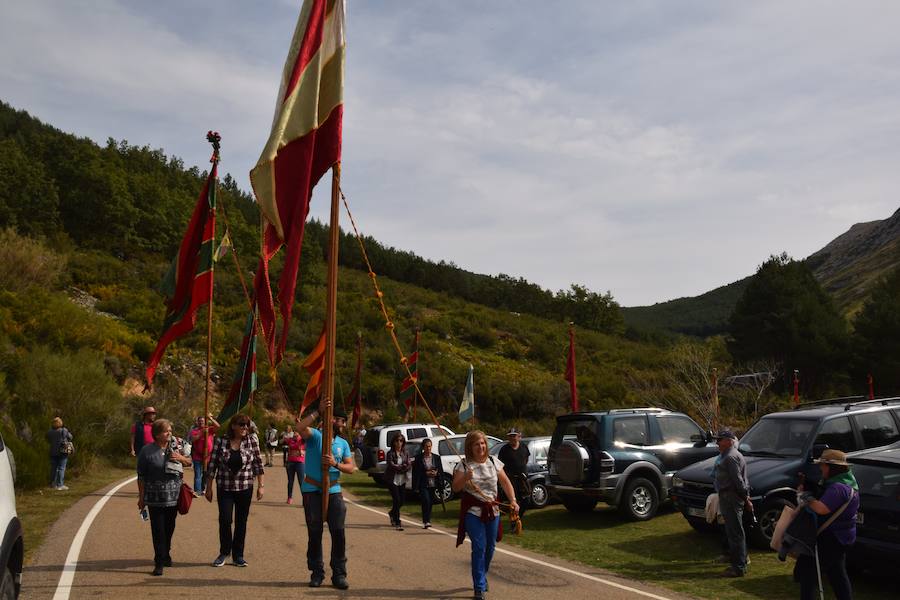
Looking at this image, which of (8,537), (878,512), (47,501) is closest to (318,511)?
(8,537)

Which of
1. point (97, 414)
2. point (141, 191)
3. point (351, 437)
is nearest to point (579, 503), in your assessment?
point (97, 414)

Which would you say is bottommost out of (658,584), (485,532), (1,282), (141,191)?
(658,584)

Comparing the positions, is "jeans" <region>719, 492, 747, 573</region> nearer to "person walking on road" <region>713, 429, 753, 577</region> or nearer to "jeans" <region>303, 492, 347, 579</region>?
"person walking on road" <region>713, 429, 753, 577</region>

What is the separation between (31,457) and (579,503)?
11.8 m

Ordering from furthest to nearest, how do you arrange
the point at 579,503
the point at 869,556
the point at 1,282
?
the point at 1,282
the point at 579,503
the point at 869,556

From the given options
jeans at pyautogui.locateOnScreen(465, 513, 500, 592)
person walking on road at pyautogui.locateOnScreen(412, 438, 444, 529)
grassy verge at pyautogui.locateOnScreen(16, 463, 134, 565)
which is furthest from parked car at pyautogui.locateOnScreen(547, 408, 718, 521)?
grassy verge at pyautogui.locateOnScreen(16, 463, 134, 565)

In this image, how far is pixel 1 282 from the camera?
128 feet

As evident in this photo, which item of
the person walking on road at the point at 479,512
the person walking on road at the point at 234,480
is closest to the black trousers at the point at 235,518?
the person walking on road at the point at 234,480

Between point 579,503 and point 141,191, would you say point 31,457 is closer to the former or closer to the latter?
point 579,503

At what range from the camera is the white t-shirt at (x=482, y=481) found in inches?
307

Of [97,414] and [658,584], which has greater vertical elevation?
[97,414]

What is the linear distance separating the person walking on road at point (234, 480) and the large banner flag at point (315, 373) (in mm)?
859

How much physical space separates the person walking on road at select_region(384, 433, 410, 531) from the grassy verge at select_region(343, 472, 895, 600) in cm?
122

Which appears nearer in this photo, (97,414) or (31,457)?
(31,457)
